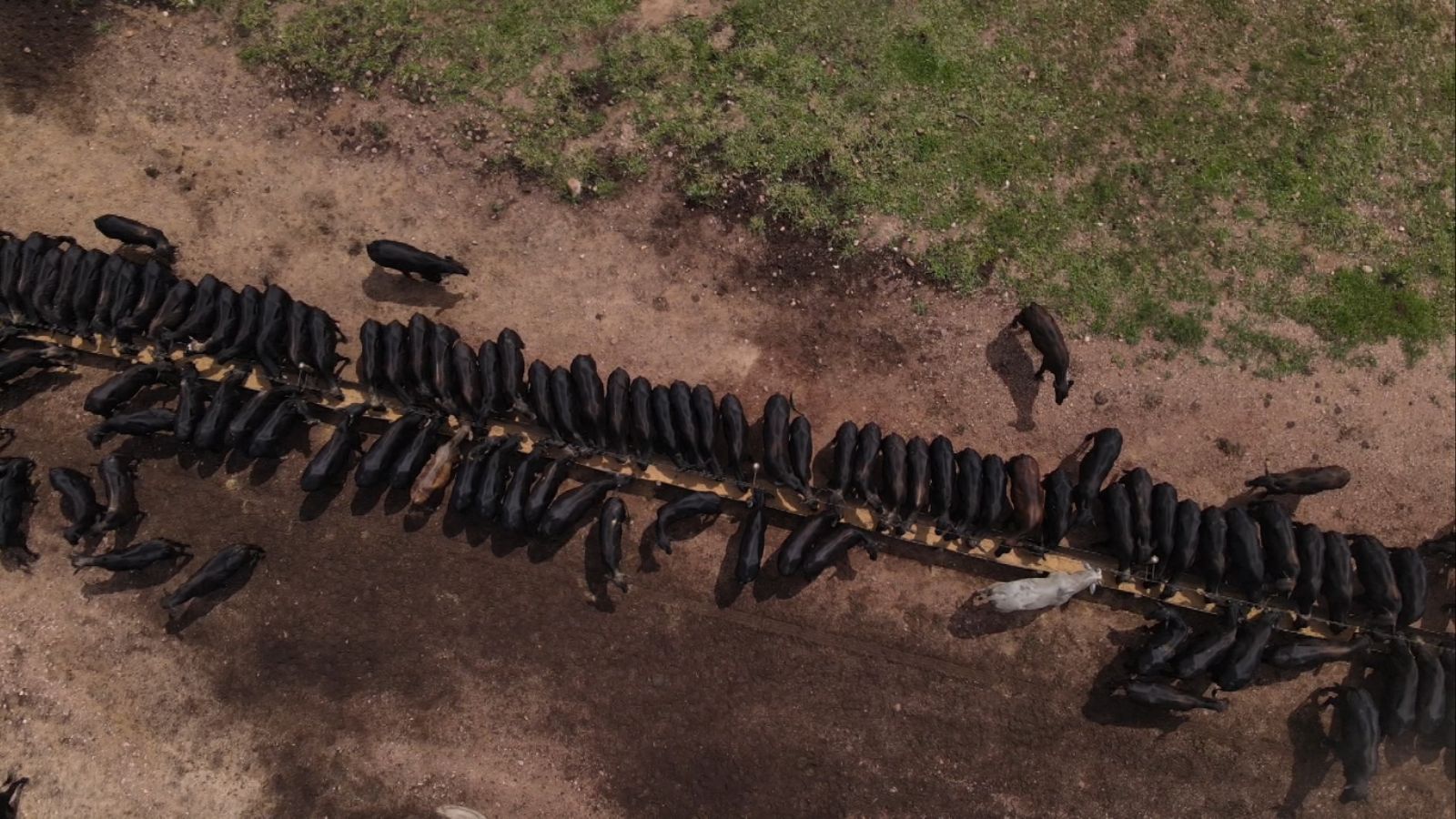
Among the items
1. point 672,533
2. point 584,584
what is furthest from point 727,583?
point 584,584

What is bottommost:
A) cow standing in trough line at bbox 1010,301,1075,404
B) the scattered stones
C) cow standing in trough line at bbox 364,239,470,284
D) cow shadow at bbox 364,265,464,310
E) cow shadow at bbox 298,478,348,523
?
cow shadow at bbox 298,478,348,523

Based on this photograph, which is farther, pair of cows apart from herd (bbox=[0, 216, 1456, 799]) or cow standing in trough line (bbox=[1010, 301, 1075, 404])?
cow standing in trough line (bbox=[1010, 301, 1075, 404])

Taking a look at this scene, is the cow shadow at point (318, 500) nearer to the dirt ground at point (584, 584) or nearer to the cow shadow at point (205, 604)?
the dirt ground at point (584, 584)

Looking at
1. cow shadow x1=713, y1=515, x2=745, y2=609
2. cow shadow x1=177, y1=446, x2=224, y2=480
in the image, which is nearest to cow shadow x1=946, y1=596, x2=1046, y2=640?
cow shadow x1=713, y1=515, x2=745, y2=609

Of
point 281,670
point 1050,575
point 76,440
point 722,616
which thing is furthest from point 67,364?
point 1050,575

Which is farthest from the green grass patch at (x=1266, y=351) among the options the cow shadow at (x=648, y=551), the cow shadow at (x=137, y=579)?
the cow shadow at (x=137, y=579)

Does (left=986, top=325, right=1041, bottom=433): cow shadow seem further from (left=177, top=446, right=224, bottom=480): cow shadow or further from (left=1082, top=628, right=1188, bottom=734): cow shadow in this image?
(left=177, top=446, right=224, bottom=480): cow shadow

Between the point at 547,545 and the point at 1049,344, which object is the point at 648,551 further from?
the point at 1049,344

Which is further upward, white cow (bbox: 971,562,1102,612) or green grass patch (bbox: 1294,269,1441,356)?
green grass patch (bbox: 1294,269,1441,356)
